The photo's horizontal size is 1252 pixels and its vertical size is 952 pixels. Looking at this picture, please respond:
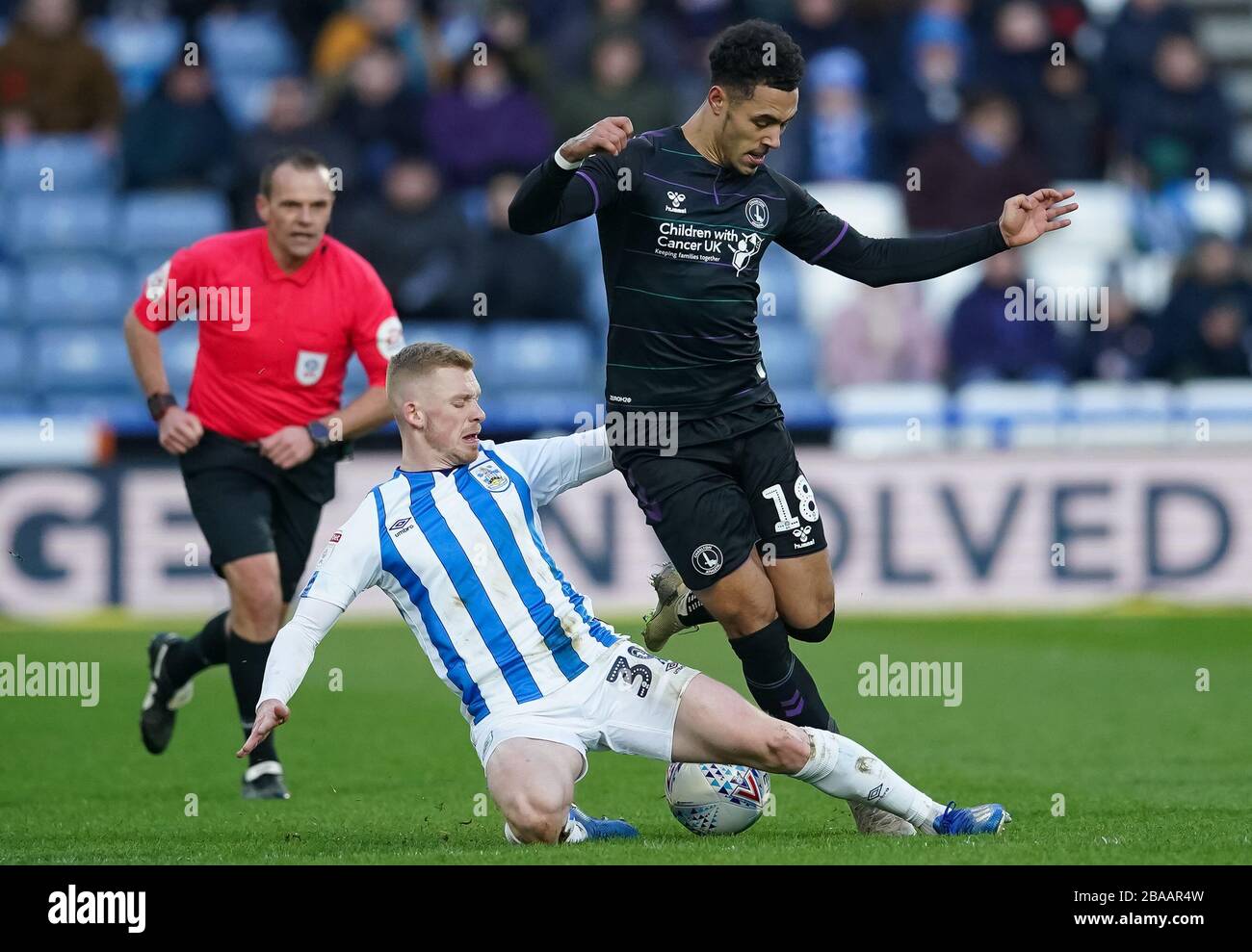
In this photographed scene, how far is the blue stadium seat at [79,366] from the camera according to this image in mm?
14227

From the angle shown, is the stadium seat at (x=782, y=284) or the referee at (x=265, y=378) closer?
the referee at (x=265, y=378)

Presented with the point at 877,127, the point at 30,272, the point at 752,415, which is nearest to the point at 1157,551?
the point at 877,127

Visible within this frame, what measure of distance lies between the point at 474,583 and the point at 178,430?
2.27 metres

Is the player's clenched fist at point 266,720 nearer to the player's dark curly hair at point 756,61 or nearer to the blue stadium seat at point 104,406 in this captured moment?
the player's dark curly hair at point 756,61

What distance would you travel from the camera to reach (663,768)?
8.20 m

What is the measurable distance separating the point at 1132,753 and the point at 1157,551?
4.47 m

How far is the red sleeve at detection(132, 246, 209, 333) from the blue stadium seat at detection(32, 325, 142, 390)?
645cm

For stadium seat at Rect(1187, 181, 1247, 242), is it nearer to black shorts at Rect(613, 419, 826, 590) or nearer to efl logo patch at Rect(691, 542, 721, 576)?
black shorts at Rect(613, 419, 826, 590)

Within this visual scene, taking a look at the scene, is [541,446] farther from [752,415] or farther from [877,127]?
[877,127]

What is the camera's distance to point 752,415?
6605mm

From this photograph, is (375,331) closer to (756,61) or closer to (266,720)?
(756,61)

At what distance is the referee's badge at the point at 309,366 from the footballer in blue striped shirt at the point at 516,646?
6.06 ft

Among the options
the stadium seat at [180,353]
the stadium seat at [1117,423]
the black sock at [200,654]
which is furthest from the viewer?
the stadium seat at [180,353]

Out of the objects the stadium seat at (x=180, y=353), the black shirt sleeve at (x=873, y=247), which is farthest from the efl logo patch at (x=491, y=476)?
the stadium seat at (x=180, y=353)
